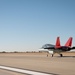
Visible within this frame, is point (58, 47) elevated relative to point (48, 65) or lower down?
elevated

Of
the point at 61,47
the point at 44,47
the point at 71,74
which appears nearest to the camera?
the point at 71,74

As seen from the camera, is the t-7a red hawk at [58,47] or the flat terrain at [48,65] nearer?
the flat terrain at [48,65]

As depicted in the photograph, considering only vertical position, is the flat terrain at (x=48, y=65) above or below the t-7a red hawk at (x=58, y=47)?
below

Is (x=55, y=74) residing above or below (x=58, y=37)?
below

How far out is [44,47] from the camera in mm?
48875

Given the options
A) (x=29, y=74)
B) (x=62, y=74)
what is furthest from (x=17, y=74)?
(x=62, y=74)

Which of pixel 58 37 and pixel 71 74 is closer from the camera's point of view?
pixel 71 74

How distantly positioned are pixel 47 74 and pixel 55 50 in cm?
3258

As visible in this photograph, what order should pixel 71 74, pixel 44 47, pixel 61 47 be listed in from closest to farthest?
pixel 71 74 < pixel 61 47 < pixel 44 47

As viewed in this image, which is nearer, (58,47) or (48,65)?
(48,65)

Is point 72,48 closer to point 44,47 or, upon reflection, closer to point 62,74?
point 44,47

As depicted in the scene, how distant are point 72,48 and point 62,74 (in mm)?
31727

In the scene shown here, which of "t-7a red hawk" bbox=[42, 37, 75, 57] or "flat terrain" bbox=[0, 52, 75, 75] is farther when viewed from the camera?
"t-7a red hawk" bbox=[42, 37, 75, 57]

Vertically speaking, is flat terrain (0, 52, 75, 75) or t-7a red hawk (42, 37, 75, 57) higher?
t-7a red hawk (42, 37, 75, 57)
